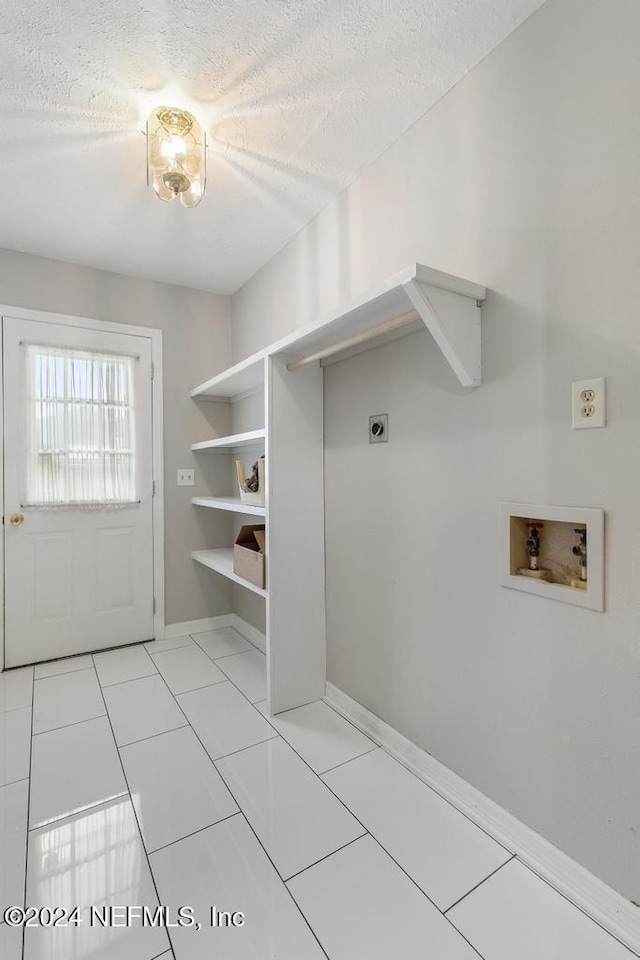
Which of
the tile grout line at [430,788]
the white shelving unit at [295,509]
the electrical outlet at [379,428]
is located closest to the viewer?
the tile grout line at [430,788]

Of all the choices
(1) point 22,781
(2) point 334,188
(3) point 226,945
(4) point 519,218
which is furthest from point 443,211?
(1) point 22,781

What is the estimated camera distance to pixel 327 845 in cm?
132

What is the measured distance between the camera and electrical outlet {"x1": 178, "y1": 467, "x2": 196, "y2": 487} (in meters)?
3.07

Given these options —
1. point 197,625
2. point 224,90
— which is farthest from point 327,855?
point 224,90

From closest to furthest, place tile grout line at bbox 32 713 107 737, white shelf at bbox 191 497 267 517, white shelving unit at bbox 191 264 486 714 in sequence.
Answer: tile grout line at bbox 32 713 107 737 → white shelving unit at bbox 191 264 486 714 → white shelf at bbox 191 497 267 517

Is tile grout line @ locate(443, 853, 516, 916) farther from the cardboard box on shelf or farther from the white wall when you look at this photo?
the cardboard box on shelf

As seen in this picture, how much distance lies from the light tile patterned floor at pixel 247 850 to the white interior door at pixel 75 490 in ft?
2.31

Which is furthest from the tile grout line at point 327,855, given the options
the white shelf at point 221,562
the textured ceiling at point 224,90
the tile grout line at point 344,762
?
the textured ceiling at point 224,90

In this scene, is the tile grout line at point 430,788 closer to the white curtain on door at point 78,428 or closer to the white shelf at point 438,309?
the white shelf at point 438,309

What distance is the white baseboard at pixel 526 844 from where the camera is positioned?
Result: 1.06 meters

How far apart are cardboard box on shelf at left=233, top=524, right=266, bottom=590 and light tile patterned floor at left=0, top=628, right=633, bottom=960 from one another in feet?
2.08

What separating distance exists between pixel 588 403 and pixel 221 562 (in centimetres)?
218

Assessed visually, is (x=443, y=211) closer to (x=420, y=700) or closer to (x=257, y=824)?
(x=420, y=700)

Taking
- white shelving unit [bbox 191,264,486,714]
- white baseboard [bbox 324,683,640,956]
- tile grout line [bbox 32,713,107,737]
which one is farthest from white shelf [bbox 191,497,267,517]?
tile grout line [bbox 32,713,107,737]
